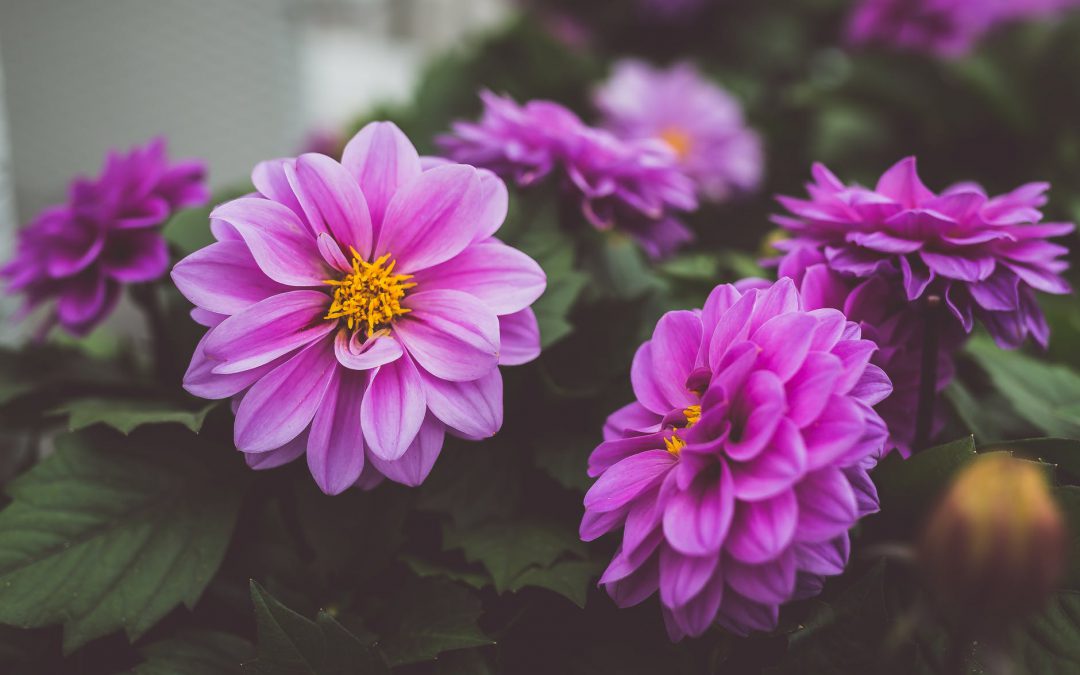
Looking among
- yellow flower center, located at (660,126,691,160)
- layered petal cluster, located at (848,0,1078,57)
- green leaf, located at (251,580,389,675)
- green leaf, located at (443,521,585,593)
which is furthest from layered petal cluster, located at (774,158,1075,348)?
layered petal cluster, located at (848,0,1078,57)

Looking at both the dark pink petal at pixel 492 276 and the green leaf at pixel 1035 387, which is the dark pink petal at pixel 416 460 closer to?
the dark pink petal at pixel 492 276

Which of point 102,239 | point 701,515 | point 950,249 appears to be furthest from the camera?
point 102,239

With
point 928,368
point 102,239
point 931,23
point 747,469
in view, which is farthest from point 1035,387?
point 931,23

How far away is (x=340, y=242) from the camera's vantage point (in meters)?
0.48

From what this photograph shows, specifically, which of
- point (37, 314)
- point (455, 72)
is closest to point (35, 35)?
point (37, 314)

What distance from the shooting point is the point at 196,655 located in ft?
1.56

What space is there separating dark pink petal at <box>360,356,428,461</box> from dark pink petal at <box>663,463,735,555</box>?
0.44 feet

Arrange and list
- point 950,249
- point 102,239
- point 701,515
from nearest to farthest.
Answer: point 701,515 → point 950,249 → point 102,239

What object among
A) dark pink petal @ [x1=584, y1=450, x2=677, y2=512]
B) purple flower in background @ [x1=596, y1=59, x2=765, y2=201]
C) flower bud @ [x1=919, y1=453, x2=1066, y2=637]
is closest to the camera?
flower bud @ [x1=919, y1=453, x2=1066, y2=637]

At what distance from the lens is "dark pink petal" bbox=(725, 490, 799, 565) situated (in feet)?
1.12

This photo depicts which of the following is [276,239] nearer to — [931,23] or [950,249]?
[950,249]

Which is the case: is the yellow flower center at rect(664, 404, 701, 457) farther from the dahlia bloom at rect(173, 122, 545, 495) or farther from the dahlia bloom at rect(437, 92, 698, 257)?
the dahlia bloom at rect(437, 92, 698, 257)

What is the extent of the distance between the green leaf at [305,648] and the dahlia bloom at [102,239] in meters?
0.27

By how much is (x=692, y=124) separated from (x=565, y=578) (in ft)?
2.52
